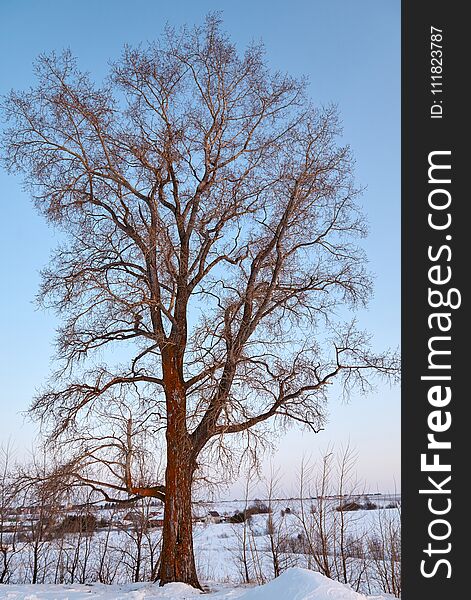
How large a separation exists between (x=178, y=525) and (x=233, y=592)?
2.26m

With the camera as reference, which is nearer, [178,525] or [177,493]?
[178,525]

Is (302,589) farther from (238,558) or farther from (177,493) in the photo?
(238,558)

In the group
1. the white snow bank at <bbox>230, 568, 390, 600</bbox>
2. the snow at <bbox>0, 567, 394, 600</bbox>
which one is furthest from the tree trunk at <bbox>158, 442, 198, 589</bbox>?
the white snow bank at <bbox>230, 568, 390, 600</bbox>

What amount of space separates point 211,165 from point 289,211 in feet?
6.63

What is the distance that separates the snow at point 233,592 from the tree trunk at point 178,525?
0.44m

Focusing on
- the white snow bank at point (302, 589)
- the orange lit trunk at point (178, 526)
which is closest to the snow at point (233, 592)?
the white snow bank at point (302, 589)

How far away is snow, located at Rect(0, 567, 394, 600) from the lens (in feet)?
24.4

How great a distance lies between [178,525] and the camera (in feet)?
38.4

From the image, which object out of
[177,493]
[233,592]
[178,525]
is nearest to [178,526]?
[178,525]

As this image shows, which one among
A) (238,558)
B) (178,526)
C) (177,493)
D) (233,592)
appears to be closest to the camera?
(233,592)

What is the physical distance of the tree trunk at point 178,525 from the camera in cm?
1145

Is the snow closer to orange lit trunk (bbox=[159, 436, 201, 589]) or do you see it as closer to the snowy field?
the snowy field

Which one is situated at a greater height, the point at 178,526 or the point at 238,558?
the point at 178,526

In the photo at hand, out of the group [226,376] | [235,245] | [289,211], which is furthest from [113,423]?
[289,211]
